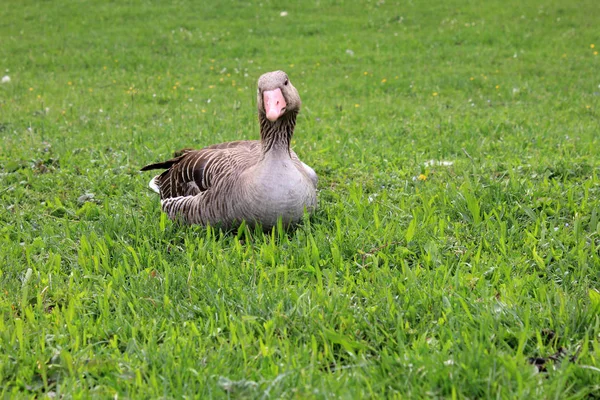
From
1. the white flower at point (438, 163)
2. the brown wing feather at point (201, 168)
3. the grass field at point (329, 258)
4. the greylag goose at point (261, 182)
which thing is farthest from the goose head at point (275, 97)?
the white flower at point (438, 163)

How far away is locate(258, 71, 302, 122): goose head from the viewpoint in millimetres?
3846

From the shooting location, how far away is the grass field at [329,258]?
103 inches

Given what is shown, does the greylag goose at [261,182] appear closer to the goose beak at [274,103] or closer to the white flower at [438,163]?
the goose beak at [274,103]

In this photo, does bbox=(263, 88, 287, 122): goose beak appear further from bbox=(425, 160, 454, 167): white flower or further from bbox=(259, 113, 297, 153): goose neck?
bbox=(425, 160, 454, 167): white flower

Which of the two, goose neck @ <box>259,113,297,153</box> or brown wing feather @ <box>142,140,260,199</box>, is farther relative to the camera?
brown wing feather @ <box>142,140,260,199</box>

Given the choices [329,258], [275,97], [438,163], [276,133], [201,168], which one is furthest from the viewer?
[438,163]

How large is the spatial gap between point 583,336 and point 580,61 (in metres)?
10.7

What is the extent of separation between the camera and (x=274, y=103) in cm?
387

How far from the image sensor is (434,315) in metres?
3.04

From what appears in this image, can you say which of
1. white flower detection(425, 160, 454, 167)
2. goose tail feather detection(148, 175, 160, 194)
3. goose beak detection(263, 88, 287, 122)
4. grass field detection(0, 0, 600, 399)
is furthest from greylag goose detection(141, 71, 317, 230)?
white flower detection(425, 160, 454, 167)

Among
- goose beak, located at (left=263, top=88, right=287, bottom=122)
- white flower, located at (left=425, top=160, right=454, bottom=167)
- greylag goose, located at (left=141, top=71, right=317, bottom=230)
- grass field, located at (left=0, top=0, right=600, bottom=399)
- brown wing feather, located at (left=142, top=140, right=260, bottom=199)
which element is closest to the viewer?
grass field, located at (left=0, top=0, right=600, bottom=399)

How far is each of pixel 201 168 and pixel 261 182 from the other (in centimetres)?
86

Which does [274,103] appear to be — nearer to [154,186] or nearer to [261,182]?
[261,182]

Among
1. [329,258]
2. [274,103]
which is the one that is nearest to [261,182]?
[274,103]
